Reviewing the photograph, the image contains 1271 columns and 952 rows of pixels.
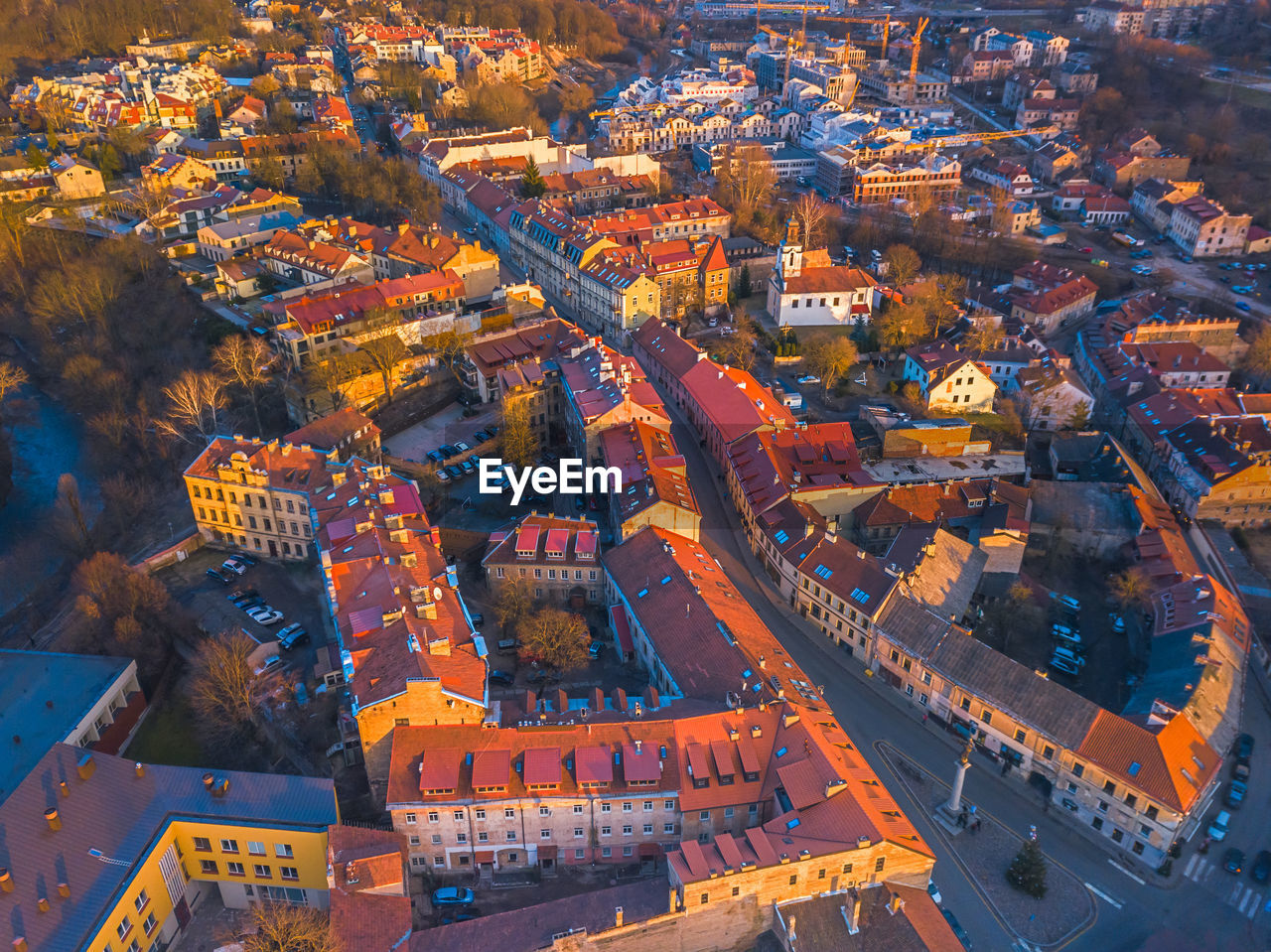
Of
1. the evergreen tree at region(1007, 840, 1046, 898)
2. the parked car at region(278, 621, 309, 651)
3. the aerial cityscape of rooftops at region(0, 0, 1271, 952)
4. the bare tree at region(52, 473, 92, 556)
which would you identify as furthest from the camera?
the bare tree at region(52, 473, 92, 556)

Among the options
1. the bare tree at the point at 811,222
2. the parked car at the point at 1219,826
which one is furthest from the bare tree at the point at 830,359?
the parked car at the point at 1219,826

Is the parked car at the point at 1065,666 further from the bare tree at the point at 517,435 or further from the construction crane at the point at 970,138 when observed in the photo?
the construction crane at the point at 970,138

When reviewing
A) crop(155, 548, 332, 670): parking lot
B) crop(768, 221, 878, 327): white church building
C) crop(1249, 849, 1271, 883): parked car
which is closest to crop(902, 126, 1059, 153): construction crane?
crop(768, 221, 878, 327): white church building

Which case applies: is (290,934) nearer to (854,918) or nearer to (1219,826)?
(854,918)

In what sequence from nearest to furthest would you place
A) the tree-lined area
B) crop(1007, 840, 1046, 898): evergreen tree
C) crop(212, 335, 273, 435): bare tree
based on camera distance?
crop(1007, 840, 1046, 898): evergreen tree < crop(212, 335, 273, 435): bare tree < the tree-lined area

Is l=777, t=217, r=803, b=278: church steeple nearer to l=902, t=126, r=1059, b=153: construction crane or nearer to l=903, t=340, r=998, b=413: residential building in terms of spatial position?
l=903, t=340, r=998, b=413: residential building
